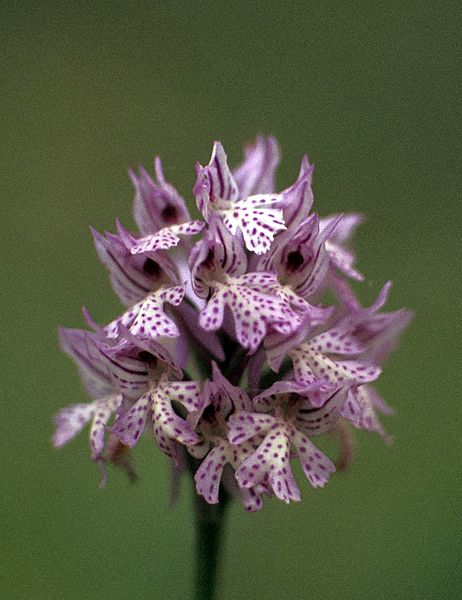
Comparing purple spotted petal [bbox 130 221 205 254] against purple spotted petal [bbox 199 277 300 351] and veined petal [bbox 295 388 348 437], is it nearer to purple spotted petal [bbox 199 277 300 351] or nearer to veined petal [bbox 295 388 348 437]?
purple spotted petal [bbox 199 277 300 351]

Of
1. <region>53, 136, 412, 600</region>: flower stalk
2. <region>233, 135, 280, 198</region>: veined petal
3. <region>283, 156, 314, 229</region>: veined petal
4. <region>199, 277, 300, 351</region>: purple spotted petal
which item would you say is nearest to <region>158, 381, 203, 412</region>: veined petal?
<region>53, 136, 412, 600</region>: flower stalk

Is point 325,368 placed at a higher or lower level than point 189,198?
lower

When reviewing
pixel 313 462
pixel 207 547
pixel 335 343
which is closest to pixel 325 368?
pixel 335 343

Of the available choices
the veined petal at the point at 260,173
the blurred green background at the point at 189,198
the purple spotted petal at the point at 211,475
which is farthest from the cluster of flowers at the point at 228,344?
the blurred green background at the point at 189,198

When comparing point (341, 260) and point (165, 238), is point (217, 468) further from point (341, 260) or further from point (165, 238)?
point (341, 260)

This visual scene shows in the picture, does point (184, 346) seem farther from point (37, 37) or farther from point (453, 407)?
point (37, 37)

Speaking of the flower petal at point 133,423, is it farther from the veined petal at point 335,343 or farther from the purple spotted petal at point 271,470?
the veined petal at point 335,343
